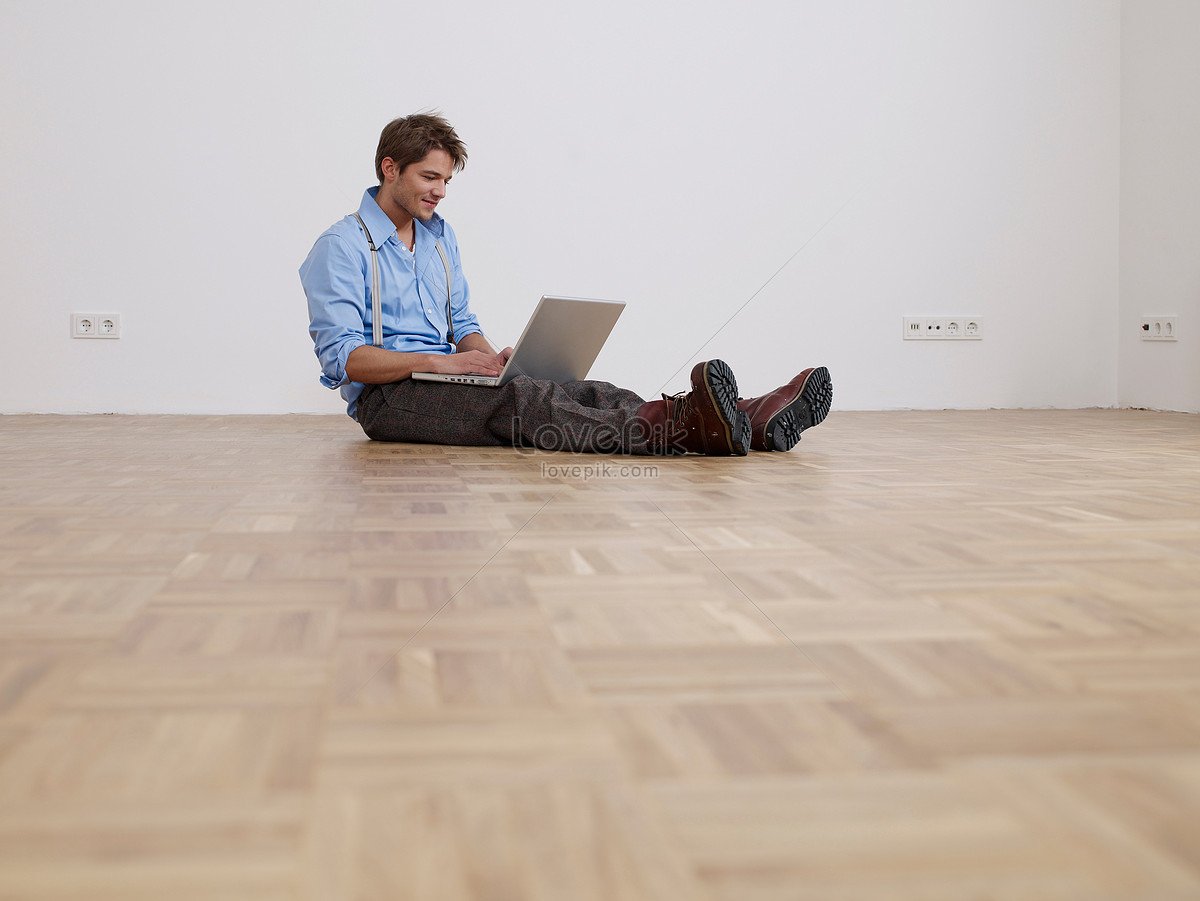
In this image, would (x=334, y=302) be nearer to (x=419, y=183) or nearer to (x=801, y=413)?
(x=419, y=183)

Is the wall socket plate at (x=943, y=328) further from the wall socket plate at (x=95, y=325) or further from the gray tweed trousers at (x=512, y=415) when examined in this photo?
the wall socket plate at (x=95, y=325)

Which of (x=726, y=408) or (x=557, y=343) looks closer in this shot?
(x=726, y=408)

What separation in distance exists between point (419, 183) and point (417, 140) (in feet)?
0.31

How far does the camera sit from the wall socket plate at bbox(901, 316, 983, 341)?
3926mm

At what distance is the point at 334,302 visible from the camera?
2.11 meters

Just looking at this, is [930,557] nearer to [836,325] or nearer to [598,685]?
[598,685]

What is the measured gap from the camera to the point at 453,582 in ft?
2.85

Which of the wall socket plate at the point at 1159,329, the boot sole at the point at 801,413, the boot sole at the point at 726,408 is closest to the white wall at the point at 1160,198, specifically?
the wall socket plate at the point at 1159,329

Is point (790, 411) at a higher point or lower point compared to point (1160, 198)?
lower

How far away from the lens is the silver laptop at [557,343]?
1.99m

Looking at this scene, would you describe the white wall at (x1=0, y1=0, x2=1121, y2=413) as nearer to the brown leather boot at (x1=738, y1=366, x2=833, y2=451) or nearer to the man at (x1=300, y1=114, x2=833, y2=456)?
the man at (x1=300, y1=114, x2=833, y2=456)

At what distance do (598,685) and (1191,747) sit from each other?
12.3 inches

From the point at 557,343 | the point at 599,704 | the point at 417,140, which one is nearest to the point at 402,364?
the point at 557,343

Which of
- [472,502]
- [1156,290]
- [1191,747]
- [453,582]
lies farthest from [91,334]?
[1156,290]
